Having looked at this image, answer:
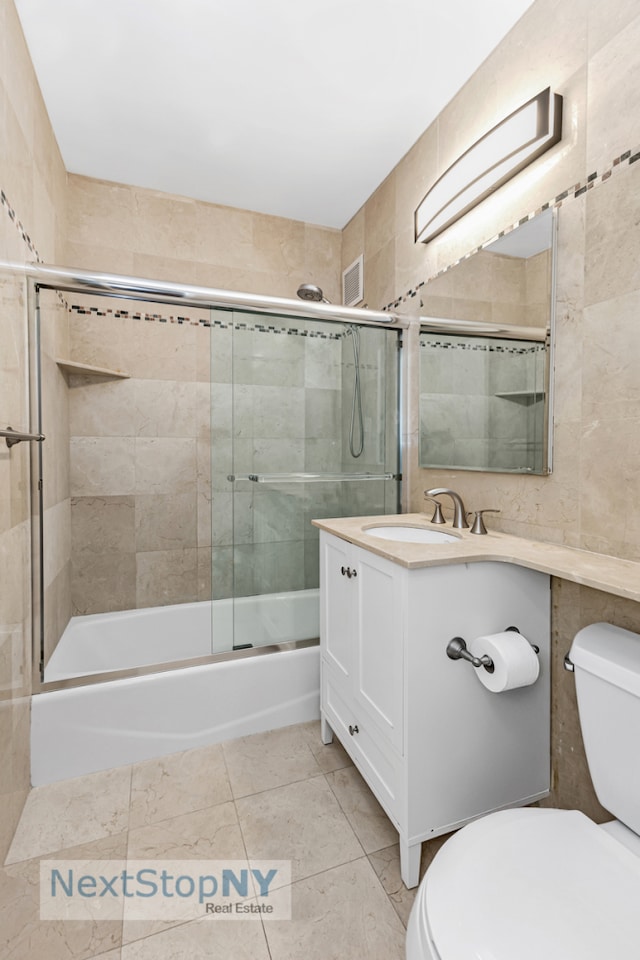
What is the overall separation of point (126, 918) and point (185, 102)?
2.64 m

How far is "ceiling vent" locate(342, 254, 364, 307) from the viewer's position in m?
2.54

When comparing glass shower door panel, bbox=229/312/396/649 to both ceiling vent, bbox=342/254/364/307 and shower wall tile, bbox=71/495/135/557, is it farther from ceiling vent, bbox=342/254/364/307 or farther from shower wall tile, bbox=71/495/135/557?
shower wall tile, bbox=71/495/135/557

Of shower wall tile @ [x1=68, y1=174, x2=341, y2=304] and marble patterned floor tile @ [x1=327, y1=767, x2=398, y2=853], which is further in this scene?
shower wall tile @ [x1=68, y1=174, x2=341, y2=304]

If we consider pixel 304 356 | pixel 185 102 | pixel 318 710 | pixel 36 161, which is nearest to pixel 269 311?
pixel 304 356

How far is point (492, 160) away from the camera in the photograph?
148cm

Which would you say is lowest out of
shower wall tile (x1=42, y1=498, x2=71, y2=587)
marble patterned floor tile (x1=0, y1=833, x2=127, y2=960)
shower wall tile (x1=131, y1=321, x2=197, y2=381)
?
marble patterned floor tile (x1=0, y1=833, x2=127, y2=960)

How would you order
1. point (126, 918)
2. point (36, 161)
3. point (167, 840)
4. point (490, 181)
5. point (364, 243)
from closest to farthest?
point (126, 918) < point (167, 840) < point (490, 181) < point (36, 161) < point (364, 243)

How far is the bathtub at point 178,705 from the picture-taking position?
155 cm

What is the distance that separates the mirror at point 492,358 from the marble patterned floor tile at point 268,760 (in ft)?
4.07

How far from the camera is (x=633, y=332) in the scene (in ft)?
3.63

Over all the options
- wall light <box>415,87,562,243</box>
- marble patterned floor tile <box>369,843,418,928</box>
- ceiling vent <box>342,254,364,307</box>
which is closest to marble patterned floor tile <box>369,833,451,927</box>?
marble patterned floor tile <box>369,843,418,928</box>

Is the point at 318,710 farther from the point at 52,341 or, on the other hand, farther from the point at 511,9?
the point at 511,9

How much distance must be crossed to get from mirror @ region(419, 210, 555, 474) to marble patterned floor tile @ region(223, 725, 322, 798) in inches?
48.8

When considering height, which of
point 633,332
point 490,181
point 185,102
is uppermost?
point 185,102
